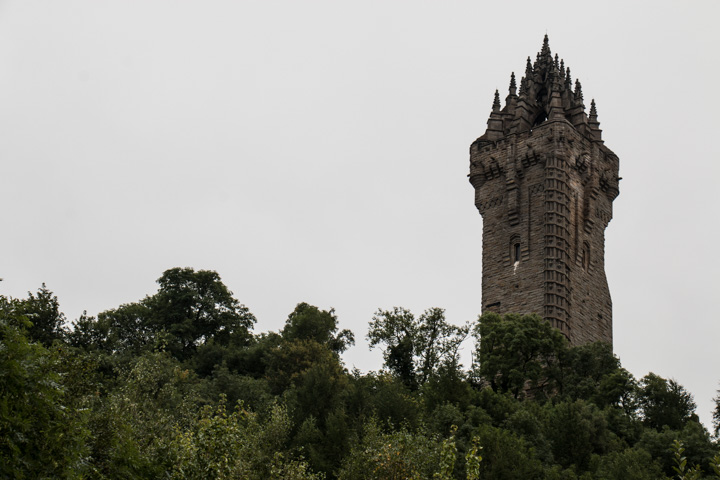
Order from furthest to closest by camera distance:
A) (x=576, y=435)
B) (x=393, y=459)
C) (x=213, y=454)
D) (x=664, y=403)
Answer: (x=664, y=403) → (x=576, y=435) → (x=393, y=459) → (x=213, y=454)

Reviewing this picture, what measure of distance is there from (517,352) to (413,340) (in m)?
6.74

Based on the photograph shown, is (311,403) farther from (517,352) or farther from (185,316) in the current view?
(185,316)

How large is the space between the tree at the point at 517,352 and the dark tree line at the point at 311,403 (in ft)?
0.39

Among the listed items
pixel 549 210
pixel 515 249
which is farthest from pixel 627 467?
pixel 515 249

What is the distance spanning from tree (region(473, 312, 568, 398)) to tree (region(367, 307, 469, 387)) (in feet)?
8.45

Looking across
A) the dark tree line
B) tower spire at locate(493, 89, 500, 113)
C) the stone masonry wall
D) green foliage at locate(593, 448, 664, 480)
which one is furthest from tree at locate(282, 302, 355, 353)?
green foliage at locate(593, 448, 664, 480)

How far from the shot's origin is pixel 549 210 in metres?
67.1

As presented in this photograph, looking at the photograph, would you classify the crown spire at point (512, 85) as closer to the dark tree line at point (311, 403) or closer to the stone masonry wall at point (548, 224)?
the stone masonry wall at point (548, 224)

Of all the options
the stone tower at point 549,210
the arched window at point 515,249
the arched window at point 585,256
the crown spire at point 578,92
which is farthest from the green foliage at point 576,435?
the crown spire at point 578,92

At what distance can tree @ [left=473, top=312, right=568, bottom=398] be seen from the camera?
5684cm

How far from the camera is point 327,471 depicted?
38.2 metres

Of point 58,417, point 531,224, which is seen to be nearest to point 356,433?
point 58,417

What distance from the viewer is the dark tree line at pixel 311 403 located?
22172 mm

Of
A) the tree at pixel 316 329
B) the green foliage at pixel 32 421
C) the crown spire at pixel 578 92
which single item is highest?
the crown spire at pixel 578 92
